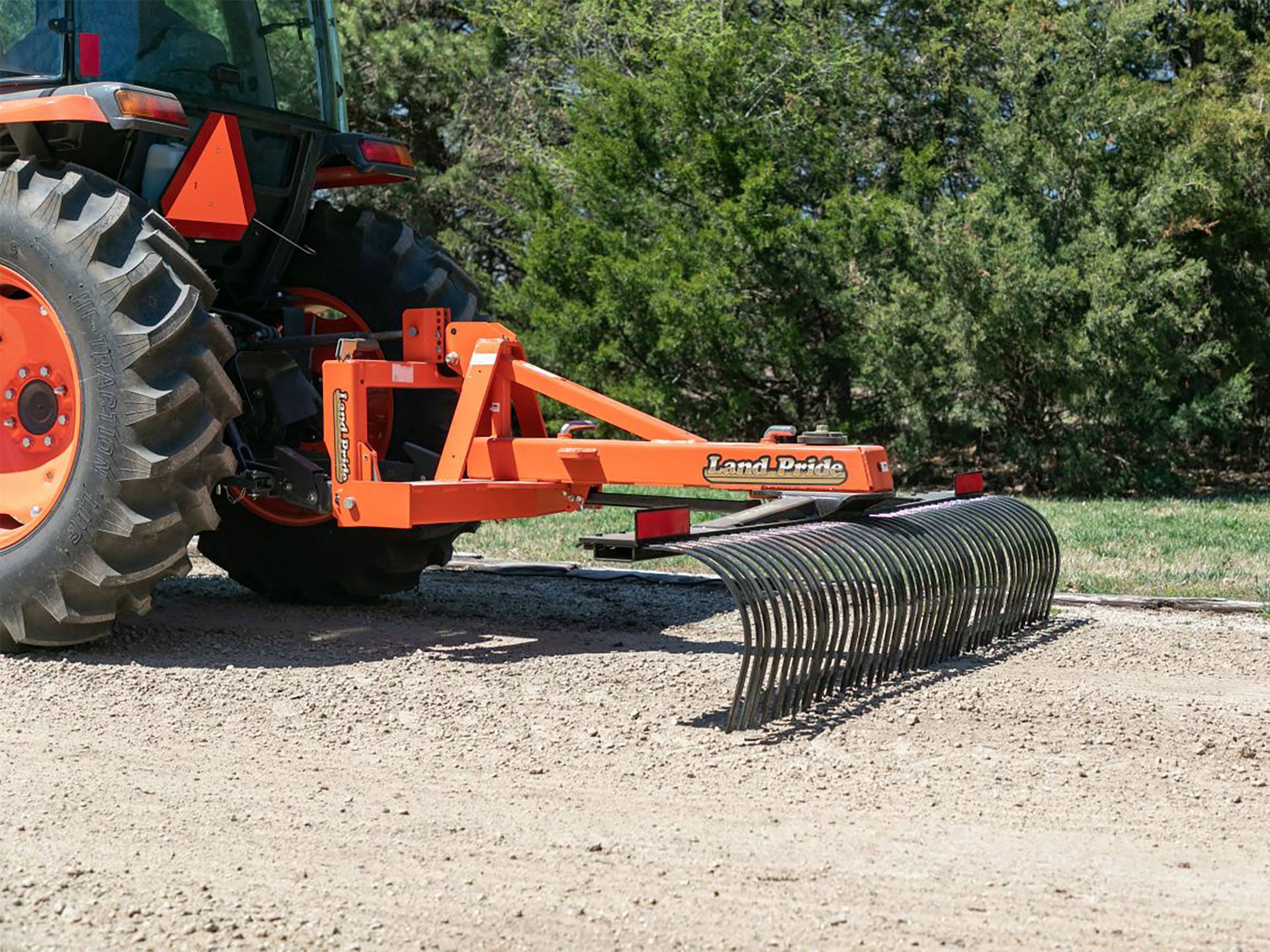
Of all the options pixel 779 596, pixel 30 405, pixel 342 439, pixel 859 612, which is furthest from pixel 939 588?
pixel 30 405

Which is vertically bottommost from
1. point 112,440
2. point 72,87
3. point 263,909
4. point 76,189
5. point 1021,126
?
point 263,909

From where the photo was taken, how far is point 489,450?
18.9ft

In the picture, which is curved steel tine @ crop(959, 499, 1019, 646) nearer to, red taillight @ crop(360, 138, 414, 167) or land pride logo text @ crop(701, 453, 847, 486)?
land pride logo text @ crop(701, 453, 847, 486)

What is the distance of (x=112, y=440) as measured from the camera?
17.7 ft

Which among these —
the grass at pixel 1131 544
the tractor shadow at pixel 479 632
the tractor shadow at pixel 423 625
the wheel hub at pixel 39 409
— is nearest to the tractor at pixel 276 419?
the wheel hub at pixel 39 409

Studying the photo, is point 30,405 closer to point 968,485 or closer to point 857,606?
point 857,606

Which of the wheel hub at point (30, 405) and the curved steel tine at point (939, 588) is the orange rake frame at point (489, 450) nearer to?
the curved steel tine at point (939, 588)

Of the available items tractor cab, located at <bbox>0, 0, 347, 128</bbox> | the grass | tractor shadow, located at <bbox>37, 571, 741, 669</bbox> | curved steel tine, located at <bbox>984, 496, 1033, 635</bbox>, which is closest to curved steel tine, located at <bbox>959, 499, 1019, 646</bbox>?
curved steel tine, located at <bbox>984, 496, 1033, 635</bbox>

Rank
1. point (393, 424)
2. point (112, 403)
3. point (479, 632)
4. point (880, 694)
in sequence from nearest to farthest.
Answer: point (880, 694)
point (112, 403)
point (479, 632)
point (393, 424)

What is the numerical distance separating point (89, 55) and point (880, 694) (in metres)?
3.68

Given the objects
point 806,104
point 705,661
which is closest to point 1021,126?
point 806,104

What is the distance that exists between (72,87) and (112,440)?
1309 millimetres

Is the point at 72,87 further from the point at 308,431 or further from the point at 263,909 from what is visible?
the point at 263,909

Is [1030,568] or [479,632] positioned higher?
[1030,568]
